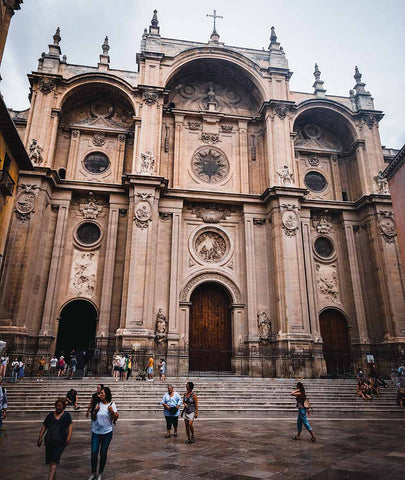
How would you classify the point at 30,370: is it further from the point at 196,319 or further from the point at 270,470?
the point at 270,470

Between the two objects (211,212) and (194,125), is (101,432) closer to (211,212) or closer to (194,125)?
(211,212)

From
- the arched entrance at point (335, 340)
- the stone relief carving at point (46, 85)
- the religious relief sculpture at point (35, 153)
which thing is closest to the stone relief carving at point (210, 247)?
the arched entrance at point (335, 340)

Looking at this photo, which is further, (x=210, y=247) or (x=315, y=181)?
(x=315, y=181)

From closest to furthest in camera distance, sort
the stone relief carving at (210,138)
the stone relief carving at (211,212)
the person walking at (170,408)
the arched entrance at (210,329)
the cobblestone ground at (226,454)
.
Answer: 1. the cobblestone ground at (226,454)
2. the person walking at (170,408)
3. the arched entrance at (210,329)
4. the stone relief carving at (211,212)
5. the stone relief carving at (210,138)

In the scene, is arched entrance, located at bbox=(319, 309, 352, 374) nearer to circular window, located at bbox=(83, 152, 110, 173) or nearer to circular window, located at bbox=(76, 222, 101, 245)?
A: circular window, located at bbox=(76, 222, 101, 245)

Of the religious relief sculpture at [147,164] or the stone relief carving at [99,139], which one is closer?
the religious relief sculpture at [147,164]

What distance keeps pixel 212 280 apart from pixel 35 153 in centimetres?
1274

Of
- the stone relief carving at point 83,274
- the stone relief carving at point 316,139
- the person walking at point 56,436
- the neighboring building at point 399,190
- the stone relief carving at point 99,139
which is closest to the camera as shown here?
the person walking at point 56,436

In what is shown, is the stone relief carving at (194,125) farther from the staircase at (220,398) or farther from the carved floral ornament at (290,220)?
the staircase at (220,398)

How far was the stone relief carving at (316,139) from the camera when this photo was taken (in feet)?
90.7

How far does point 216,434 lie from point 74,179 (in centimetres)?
1862

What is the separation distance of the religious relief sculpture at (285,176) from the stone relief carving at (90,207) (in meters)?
11.6

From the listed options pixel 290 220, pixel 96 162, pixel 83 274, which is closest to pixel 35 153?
pixel 96 162

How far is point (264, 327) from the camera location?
70.5 feet
